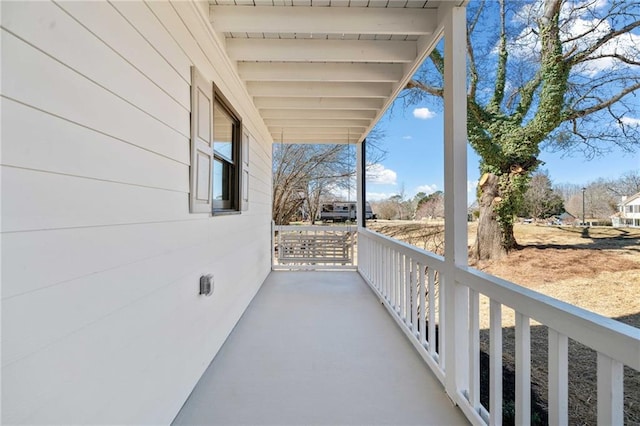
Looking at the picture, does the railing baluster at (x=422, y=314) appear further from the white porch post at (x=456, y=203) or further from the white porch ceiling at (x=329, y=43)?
the white porch ceiling at (x=329, y=43)

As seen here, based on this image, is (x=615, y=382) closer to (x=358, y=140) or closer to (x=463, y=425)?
(x=463, y=425)

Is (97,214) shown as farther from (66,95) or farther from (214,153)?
(214,153)

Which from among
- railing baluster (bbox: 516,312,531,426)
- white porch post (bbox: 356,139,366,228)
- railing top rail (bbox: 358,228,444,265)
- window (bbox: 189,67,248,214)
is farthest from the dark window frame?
white porch post (bbox: 356,139,366,228)

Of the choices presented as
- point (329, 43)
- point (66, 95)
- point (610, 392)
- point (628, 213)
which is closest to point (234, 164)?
point (329, 43)

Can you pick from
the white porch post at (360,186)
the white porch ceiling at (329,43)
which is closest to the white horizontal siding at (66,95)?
the white porch ceiling at (329,43)

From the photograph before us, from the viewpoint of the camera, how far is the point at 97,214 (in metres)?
1.08

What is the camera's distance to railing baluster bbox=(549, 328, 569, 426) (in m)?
1.10

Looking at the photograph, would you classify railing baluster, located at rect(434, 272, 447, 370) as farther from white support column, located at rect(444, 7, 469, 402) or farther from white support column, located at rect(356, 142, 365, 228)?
white support column, located at rect(356, 142, 365, 228)

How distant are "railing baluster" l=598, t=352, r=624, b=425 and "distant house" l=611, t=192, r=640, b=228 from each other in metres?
0.61

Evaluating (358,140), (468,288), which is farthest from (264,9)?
(358,140)

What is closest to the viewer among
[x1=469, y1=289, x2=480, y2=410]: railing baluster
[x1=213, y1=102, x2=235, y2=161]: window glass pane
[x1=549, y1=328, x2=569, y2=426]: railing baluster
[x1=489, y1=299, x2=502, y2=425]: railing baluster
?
[x1=549, y1=328, x2=569, y2=426]: railing baluster

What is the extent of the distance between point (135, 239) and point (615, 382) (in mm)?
1785

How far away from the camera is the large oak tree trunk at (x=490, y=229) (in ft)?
5.92

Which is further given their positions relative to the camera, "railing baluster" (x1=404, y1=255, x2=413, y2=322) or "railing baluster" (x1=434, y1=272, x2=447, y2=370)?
"railing baluster" (x1=404, y1=255, x2=413, y2=322)
